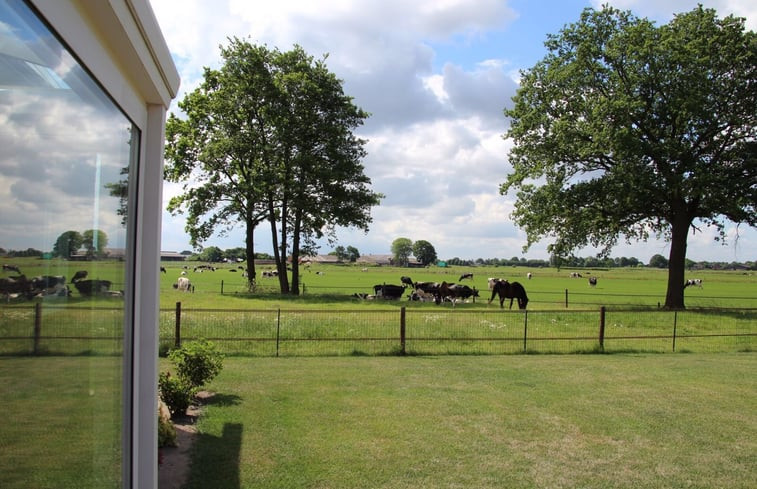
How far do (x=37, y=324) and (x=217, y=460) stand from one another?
15.4 ft

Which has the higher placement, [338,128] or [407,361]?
[338,128]

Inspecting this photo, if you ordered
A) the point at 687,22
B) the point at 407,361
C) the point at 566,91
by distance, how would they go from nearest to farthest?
the point at 407,361
the point at 687,22
the point at 566,91

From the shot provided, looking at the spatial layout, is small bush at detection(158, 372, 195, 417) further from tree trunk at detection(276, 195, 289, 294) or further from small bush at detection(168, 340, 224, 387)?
tree trunk at detection(276, 195, 289, 294)

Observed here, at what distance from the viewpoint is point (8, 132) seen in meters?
1.47

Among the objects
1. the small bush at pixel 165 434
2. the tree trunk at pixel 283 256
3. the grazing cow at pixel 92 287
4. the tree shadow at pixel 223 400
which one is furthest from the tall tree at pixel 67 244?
the tree trunk at pixel 283 256

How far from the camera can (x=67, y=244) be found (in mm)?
2049

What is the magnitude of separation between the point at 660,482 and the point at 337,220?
32.1 m

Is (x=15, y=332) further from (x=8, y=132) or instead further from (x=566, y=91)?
(x=566, y=91)

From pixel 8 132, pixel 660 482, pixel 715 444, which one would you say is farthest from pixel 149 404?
pixel 715 444

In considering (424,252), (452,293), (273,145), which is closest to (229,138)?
(273,145)

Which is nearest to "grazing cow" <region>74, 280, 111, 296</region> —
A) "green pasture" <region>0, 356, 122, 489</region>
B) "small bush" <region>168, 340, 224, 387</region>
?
"green pasture" <region>0, 356, 122, 489</region>

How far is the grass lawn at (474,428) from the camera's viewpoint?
19.1 feet

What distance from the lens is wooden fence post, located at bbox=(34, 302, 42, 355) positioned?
5.79 feet

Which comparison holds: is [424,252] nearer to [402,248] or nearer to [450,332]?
[402,248]
